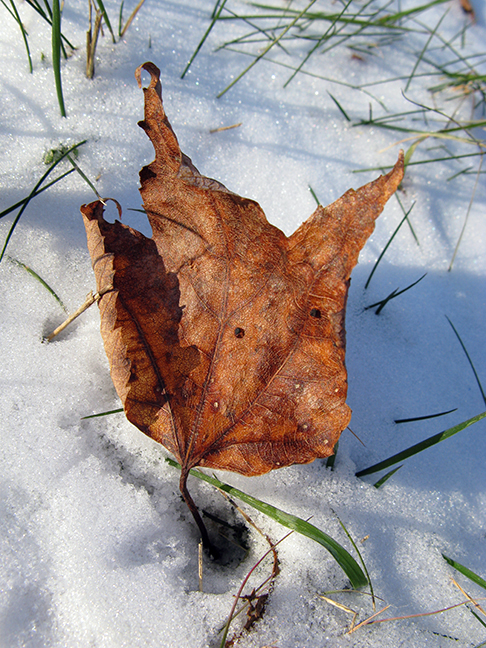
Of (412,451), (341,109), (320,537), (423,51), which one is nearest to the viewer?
(320,537)

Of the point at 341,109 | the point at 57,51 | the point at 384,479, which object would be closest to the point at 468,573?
the point at 384,479

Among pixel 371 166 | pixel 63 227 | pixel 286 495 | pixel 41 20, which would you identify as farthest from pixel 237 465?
pixel 41 20

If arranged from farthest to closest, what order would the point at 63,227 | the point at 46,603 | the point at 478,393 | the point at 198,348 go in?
the point at 478,393
the point at 63,227
the point at 198,348
the point at 46,603

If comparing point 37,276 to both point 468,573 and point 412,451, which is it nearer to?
point 412,451

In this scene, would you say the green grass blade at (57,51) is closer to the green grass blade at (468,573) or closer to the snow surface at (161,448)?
the snow surface at (161,448)

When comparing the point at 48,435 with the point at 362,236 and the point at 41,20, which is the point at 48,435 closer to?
the point at 362,236

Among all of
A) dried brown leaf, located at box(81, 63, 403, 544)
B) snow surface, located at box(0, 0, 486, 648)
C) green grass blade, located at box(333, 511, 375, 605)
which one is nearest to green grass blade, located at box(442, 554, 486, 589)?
snow surface, located at box(0, 0, 486, 648)

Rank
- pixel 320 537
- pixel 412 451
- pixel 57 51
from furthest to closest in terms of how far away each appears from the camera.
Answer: pixel 57 51 → pixel 412 451 → pixel 320 537

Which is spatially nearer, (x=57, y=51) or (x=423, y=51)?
(x=57, y=51)
